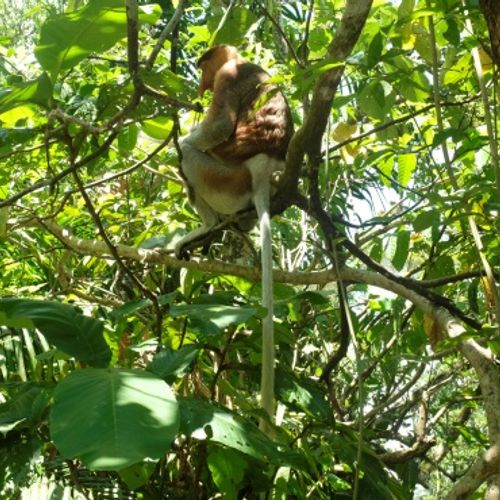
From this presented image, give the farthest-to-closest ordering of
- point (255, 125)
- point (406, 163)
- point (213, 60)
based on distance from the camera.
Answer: point (213, 60) < point (255, 125) < point (406, 163)

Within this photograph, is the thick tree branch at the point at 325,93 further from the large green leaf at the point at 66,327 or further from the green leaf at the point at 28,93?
the large green leaf at the point at 66,327

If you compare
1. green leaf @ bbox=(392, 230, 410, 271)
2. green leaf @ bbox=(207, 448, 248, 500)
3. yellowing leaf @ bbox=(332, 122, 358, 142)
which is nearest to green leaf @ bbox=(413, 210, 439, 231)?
green leaf @ bbox=(392, 230, 410, 271)

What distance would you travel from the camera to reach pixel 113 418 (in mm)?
1284

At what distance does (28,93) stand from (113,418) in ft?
3.64

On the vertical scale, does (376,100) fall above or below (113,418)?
above

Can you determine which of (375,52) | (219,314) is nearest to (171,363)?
(219,314)

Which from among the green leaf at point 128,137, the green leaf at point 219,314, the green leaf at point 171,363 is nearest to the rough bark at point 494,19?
the green leaf at point 219,314

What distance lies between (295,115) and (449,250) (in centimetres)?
144

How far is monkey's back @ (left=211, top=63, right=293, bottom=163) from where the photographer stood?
4121mm

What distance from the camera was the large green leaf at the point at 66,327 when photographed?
1761mm

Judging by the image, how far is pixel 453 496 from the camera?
1925 mm

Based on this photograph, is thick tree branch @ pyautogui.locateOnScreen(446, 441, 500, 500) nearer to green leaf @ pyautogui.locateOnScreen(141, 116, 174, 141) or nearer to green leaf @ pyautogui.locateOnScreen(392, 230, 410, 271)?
green leaf @ pyautogui.locateOnScreen(392, 230, 410, 271)

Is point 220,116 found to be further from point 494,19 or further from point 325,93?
point 494,19

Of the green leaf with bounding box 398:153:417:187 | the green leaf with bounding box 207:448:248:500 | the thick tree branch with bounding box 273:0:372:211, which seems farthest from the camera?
the green leaf with bounding box 398:153:417:187
